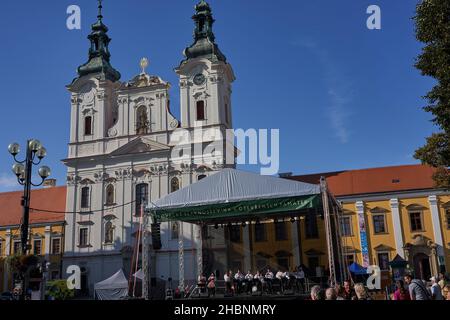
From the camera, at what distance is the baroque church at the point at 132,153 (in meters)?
30.5

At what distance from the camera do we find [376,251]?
2912cm

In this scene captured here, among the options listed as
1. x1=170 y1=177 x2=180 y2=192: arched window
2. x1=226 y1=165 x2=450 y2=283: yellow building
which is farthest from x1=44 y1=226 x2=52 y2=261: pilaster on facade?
x1=226 y1=165 x2=450 y2=283: yellow building

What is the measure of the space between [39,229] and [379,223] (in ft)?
80.8

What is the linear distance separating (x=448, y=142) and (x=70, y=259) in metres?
25.7

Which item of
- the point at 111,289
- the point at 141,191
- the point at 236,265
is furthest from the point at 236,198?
the point at 141,191

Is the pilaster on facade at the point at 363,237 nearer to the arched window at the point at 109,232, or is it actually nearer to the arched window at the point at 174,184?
the arched window at the point at 174,184

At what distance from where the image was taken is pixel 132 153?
3203cm

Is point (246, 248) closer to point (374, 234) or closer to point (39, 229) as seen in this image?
point (374, 234)

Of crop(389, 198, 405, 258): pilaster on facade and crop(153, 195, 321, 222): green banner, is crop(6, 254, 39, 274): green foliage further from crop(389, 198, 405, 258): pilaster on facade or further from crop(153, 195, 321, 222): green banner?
crop(389, 198, 405, 258): pilaster on facade

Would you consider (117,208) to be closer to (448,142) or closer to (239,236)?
(239,236)

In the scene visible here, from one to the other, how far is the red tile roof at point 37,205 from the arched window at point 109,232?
187 inches

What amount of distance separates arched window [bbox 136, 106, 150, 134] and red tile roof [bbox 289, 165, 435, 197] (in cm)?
1252

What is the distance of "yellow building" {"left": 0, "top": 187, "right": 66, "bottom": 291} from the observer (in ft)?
110
